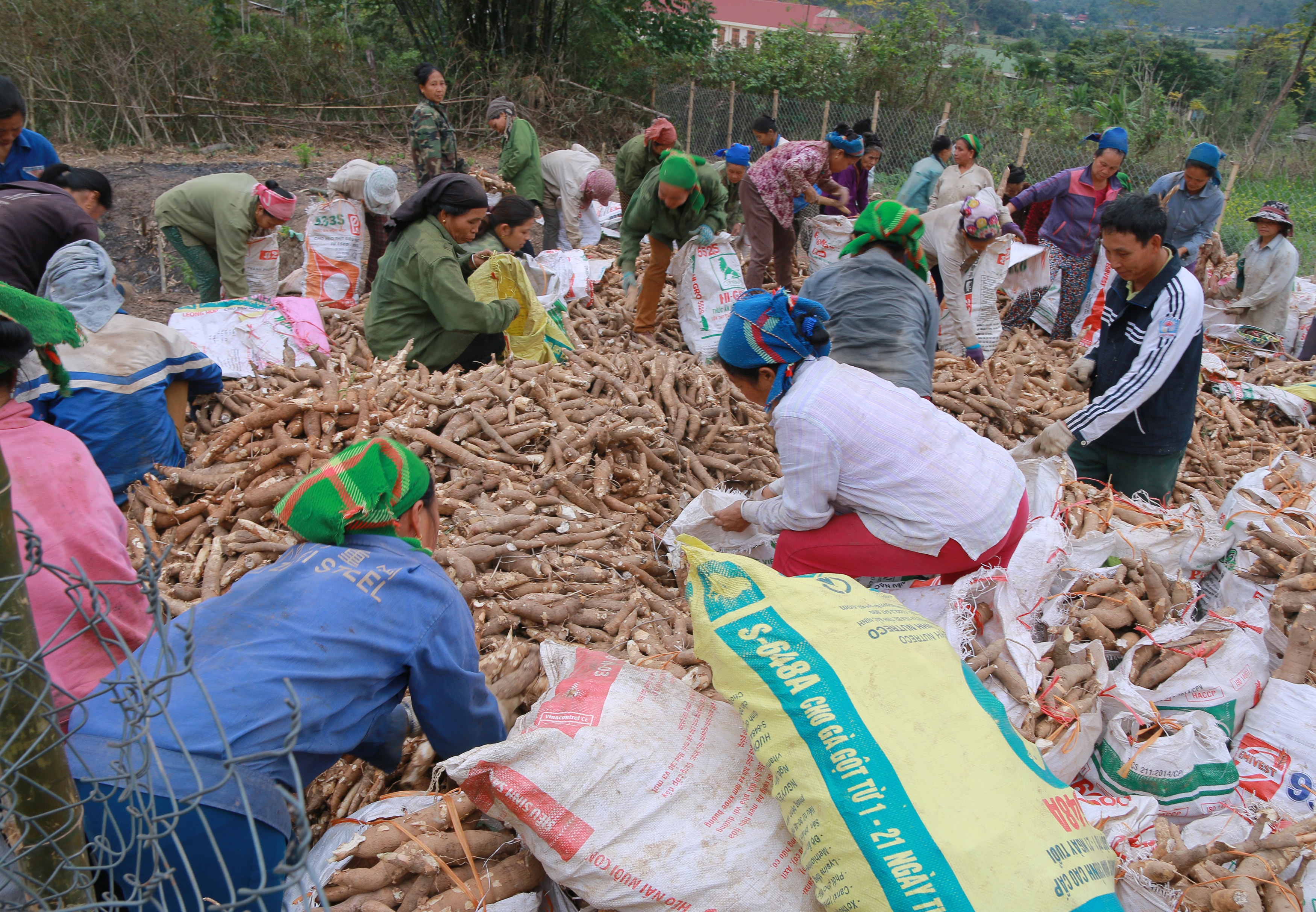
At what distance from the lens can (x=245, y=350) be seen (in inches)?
154

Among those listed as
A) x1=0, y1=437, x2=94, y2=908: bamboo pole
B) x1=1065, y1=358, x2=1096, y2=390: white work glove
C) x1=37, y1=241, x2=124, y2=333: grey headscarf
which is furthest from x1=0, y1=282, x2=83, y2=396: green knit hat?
x1=1065, y1=358, x2=1096, y2=390: white work glove

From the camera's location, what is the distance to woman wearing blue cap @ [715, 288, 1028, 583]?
7.38 feet

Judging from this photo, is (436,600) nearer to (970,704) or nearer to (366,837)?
(366,837)

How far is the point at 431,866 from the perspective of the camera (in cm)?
158

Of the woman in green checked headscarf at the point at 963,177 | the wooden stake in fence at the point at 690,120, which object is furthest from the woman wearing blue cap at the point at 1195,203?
the wooden stake in fence at the point at 690,120

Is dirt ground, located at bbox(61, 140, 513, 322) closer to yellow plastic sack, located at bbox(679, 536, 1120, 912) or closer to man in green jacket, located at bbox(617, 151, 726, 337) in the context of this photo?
man in green jacket, located at bbox(617, 151, 726, 337)

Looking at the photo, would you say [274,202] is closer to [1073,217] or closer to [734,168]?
[734,168]

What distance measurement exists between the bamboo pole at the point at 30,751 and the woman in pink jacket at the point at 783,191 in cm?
557

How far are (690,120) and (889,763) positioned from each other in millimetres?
12458

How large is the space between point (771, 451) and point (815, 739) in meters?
2.70

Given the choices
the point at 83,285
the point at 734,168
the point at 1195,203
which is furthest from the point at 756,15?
the point at 83,285

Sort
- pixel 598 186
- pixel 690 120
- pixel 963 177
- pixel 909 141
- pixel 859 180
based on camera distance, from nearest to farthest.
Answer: pixel 963 177, pixel 598 186, pixel 859 180, pixel 909 141, pixel 690 120

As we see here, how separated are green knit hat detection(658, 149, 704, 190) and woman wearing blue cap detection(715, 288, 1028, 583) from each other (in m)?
2.93

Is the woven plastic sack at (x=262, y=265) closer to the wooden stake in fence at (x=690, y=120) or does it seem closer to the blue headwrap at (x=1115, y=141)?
the blue headwrap at (x=1115, y=141)
